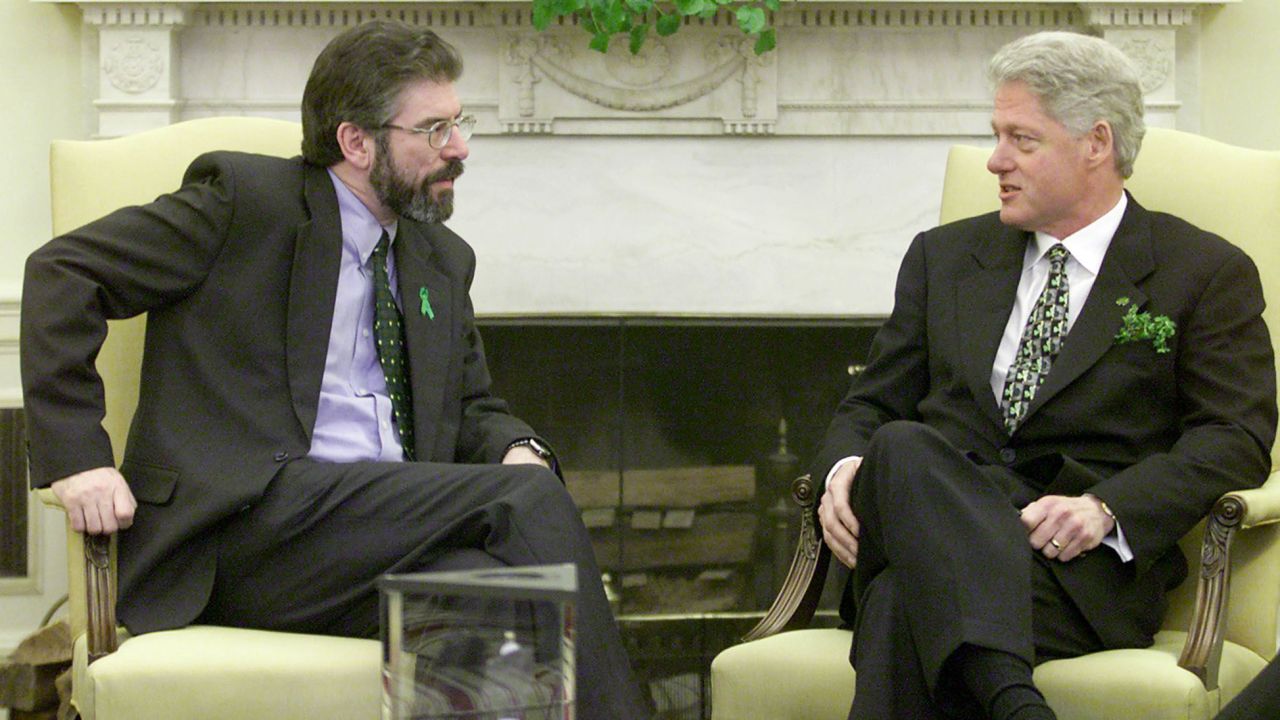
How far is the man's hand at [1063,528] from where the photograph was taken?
236cm

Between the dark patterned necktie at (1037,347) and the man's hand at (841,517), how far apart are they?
0.98 feet

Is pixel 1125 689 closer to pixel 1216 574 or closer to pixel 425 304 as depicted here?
pixel 1216 574

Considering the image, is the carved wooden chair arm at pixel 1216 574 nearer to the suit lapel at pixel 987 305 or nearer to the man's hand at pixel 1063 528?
the man's hand at pixel 1063 528

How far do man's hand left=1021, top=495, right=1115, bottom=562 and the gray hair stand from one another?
67 centimetres

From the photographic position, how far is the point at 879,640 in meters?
2.20

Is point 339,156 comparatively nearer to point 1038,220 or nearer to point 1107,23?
point 1038,220

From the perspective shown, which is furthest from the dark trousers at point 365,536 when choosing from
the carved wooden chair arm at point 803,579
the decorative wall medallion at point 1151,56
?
the decorative wall medallion at point 1151,56

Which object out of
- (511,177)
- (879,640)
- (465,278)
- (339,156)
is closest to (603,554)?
(511,177)

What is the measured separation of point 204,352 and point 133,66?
4.96 ft

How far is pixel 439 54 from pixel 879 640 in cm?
120

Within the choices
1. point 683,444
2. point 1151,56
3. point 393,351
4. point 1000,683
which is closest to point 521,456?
point 393,351

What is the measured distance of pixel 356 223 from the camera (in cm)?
268

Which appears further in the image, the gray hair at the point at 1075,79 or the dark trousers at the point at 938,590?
the gray hair at the point at 1075,79

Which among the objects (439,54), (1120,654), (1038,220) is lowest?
(1120,654)
